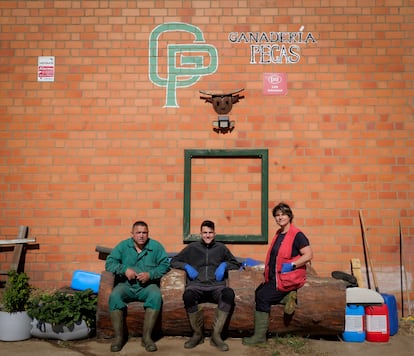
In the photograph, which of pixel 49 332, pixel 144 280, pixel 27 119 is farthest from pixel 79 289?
pixel 27 119

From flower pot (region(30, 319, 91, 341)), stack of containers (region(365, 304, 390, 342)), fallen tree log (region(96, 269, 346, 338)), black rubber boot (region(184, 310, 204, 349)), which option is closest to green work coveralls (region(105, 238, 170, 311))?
fallen tree log (region(96, 269, 346, 338))

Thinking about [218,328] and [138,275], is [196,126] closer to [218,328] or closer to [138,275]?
[138,275]

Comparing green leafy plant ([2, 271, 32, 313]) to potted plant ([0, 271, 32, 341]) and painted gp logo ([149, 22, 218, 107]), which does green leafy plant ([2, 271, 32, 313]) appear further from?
painted gp logo ([149, 22, 218, 107])

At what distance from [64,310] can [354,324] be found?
127 inches

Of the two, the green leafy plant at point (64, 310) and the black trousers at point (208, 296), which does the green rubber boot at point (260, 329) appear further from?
the green leafy plant at point (64, 310)

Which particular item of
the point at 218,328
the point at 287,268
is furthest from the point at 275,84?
the point at 218,328

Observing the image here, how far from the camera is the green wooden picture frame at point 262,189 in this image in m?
6.56

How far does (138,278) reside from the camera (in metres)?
5.29

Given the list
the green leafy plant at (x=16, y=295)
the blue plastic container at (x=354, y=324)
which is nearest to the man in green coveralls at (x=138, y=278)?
the green leafy plant at (x=16, y=295)

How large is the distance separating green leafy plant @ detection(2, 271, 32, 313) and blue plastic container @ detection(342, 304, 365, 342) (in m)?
3.60

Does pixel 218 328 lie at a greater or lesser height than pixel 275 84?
lesser

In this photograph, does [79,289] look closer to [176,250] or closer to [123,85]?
[176,250]

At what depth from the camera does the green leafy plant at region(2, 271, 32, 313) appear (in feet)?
17.4

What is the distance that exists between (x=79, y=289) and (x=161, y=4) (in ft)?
13.2
